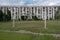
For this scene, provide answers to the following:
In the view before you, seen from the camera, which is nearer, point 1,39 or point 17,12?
point 1,39

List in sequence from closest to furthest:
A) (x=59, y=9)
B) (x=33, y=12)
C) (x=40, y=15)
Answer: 1. (x=59, y=9)
2. (x=40, y=15)
3. (x=33, y=12)

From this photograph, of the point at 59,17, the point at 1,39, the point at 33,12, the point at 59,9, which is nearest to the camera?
the point at 1,39

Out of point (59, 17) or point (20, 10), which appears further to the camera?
point (20, 10)

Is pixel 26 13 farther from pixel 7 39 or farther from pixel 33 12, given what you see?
pixel 7 39

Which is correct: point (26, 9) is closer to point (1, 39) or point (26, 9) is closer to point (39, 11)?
point (39, 11)

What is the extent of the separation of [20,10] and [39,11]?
10.9 feet

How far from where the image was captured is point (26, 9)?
34.6m

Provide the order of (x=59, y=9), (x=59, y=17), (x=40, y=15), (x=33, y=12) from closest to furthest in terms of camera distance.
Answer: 1. (x=59, y=17)
2. (x=59, y=9)
3. (x=40, y=15)
4. (x=33, y=12)

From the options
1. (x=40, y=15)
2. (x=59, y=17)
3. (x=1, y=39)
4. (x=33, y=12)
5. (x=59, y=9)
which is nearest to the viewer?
(x=1, y=39)

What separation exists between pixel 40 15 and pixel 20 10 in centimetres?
386

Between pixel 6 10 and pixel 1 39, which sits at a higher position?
pixel 6 10

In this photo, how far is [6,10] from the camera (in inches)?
1158

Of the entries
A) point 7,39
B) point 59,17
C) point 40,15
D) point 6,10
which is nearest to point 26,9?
point 40,15

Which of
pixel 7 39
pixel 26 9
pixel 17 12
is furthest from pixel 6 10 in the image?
pixel 7 39
